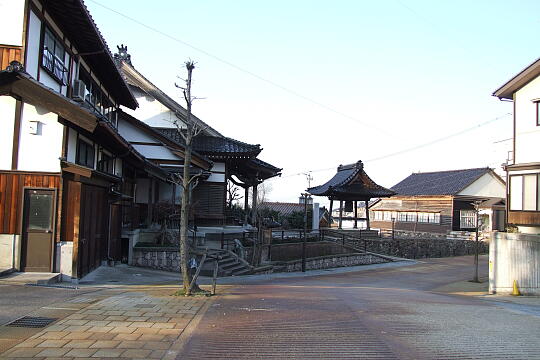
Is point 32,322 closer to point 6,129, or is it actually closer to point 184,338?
point 184,338

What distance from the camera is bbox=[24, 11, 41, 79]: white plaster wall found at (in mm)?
11133

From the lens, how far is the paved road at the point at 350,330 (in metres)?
6.52

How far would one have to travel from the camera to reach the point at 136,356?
18.9ft

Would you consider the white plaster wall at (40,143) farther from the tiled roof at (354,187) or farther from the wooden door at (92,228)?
the tiled roof at (354,187)

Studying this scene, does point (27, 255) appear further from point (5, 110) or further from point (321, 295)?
point (321, 295)

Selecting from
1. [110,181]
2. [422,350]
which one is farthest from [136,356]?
[110,181]

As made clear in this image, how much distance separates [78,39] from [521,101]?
62.0 feet

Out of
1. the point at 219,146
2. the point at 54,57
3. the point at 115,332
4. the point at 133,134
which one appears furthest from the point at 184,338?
the point at 219,146

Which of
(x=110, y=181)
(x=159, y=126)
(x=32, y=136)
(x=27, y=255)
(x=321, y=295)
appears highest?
(x=159, y=126)

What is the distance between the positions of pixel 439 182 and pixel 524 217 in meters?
31.7

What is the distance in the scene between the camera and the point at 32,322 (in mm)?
7184

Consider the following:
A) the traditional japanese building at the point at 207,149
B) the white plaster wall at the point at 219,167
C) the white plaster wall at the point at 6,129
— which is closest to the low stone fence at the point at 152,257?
the traditional japanese building at the point at 207,149

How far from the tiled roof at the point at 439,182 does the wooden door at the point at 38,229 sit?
4172 cm

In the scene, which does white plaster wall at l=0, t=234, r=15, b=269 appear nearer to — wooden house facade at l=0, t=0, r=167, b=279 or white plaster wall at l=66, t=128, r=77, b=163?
wooden house facade at l=0, t=0, r=167, b=279
